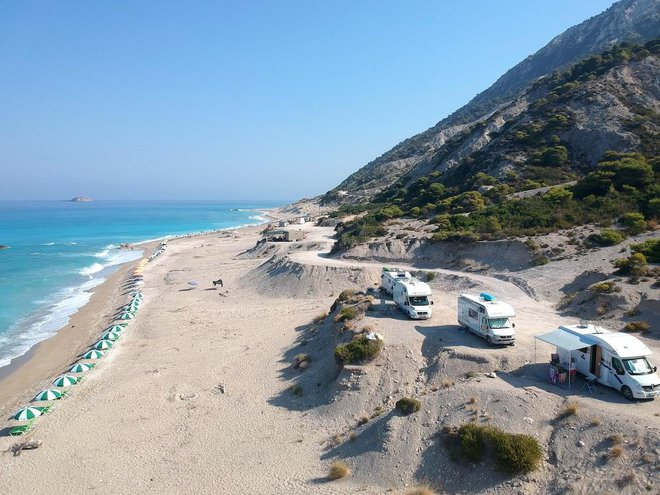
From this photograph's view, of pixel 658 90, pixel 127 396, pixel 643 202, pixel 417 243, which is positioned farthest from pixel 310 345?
pixel 658 90

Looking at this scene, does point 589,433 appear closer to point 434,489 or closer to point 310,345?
point 434,489

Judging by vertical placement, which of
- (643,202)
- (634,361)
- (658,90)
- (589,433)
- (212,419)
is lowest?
(212,419)

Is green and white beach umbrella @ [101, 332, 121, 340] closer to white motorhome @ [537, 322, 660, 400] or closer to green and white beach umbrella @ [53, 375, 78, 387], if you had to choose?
green and white beach umbrella @ [53, 375, 78, 387]

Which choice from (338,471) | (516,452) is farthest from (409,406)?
(516,452)

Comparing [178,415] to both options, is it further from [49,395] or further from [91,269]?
[91,269]

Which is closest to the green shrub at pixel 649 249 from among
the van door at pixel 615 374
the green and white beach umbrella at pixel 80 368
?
the van door at pixel 615 374
